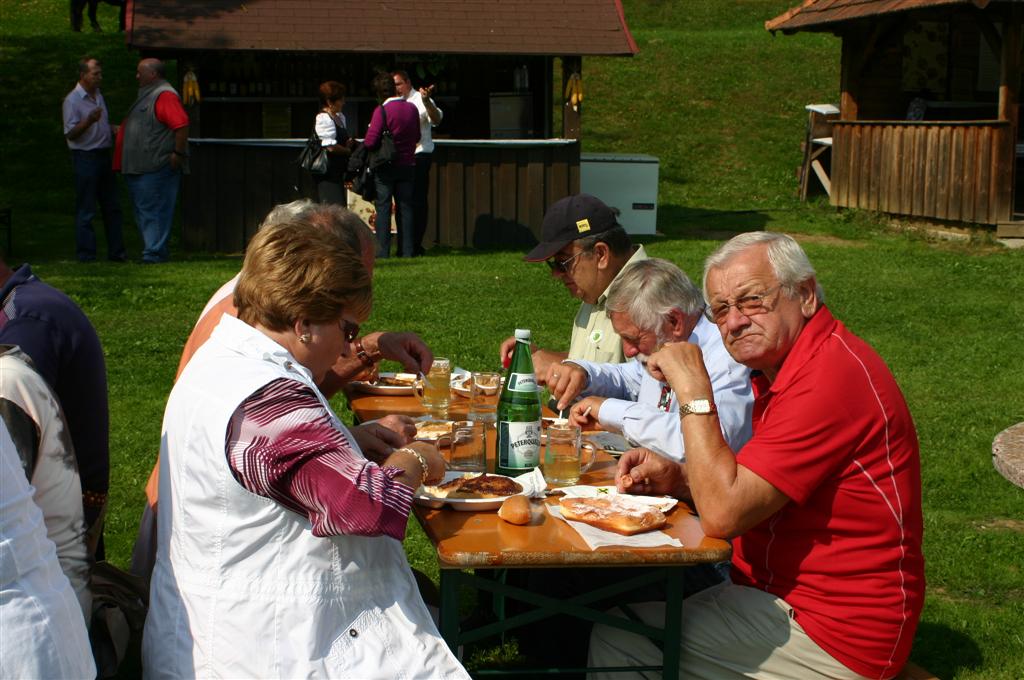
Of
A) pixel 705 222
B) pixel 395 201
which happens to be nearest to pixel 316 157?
pixel 395 201

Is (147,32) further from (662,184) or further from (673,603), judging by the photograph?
(673,603)

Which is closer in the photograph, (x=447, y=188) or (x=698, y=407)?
(x=698, y=407)

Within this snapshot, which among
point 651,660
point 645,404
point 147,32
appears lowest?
point 651,660

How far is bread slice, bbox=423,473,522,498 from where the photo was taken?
3.17 m

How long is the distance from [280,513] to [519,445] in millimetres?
1102

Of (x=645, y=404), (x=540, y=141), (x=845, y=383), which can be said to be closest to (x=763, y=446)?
(x=845, y=383)

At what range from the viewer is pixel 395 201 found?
42.8 ft

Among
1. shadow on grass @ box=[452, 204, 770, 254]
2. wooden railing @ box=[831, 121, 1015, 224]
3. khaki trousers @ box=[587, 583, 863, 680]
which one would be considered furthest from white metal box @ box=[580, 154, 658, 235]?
khaki trousers @ box=[587, 583, 863, 680]

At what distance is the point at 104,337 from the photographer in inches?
349

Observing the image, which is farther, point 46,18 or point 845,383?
point 46,18

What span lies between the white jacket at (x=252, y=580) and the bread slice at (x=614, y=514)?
0.53 metres

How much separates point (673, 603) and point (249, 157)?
467 inches

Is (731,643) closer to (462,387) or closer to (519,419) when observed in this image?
(519,419)

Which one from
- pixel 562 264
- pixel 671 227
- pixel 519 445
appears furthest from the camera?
pixel 671 227
